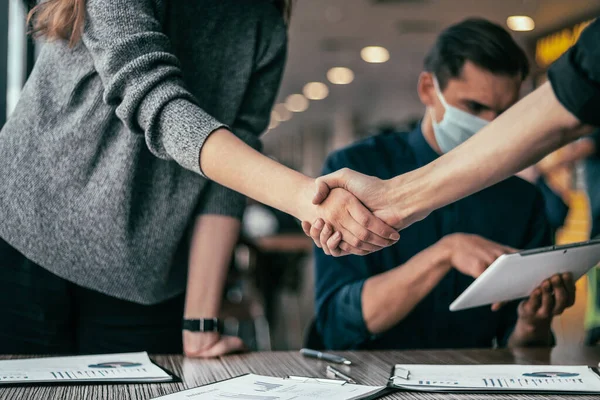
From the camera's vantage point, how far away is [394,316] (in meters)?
1.48

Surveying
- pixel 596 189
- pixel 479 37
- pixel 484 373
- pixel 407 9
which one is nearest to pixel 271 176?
pixel 484 373

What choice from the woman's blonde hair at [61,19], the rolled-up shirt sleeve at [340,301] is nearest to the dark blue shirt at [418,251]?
the rolled-up shirt sleeve at [340,301]

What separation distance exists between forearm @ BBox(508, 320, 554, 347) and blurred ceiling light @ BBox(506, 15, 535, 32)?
5511mm

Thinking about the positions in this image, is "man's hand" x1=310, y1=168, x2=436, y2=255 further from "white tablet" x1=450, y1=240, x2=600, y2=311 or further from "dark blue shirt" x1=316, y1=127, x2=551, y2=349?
"dark blue shirt" x1=316, y1=127, x2=551, y2=349

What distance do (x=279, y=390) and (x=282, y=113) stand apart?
14902 millimetres

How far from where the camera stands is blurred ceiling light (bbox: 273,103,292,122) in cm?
1431

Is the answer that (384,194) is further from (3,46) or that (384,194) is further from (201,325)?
(3,46)

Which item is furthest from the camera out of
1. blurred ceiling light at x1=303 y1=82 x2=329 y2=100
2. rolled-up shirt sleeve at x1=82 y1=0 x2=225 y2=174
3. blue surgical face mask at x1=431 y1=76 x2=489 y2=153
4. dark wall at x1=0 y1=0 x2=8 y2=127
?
blurred ceiling light at x1=303 y1=82 x2=329 y2=100

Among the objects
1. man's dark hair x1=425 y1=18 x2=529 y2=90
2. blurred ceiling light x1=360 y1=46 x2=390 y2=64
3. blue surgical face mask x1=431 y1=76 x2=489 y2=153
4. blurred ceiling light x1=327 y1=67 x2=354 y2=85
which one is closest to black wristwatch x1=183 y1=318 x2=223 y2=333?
blue surgical face mask x1=431 y1=76 x2=489 y2=153

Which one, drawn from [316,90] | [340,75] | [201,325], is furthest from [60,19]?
[316,90]

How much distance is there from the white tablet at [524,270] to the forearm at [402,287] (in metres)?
0.18

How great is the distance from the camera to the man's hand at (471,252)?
1356mm

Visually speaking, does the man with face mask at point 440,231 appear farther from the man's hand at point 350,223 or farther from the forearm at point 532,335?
the man's hand at point 350,223

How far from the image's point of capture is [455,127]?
166 cm
